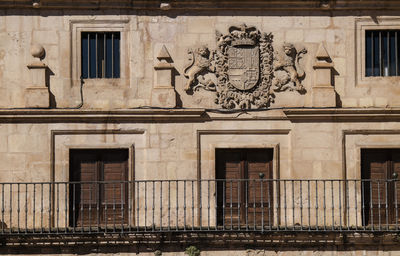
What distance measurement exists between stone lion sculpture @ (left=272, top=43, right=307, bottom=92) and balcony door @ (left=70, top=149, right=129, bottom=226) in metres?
3.22

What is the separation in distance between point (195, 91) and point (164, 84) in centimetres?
61

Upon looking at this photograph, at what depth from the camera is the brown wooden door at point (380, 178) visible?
53.4 feet

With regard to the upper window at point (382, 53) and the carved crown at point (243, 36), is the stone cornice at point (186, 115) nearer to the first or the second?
the upper window at point (382, 53)

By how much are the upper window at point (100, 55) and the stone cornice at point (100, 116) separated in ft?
2.67

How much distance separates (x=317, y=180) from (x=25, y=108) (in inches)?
222

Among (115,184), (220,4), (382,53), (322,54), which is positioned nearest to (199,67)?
(220,4)

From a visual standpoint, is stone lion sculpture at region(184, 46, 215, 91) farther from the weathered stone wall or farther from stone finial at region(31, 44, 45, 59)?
stone finial at region(31, 44, 45, 59)

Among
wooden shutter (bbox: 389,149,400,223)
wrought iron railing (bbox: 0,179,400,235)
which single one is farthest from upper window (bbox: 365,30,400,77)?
wrought iron railing (bbox: 0,179,400,235)

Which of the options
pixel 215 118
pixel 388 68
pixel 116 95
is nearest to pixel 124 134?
pixel 116 95

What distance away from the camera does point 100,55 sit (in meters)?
16.3

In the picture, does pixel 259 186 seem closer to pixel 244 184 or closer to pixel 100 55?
pixel 244 184

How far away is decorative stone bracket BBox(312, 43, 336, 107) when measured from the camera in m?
16.1

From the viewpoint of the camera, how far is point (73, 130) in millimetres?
16031

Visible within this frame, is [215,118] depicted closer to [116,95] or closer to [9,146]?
[116,95]
